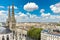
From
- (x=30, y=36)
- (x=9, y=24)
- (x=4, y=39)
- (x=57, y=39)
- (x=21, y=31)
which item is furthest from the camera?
(x=21, y=31)

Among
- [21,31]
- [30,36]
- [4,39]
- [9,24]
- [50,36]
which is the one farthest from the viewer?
[21,31]

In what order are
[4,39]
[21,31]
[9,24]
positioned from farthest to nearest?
[21,31], [9,24], [4,39]

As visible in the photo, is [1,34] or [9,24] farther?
[9,24]

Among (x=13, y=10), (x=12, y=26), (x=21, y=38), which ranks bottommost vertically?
(x=21, y=38)

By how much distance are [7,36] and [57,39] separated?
5.48 m

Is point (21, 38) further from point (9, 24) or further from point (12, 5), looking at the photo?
point (12, 5)

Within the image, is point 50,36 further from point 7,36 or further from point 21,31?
point 21,31

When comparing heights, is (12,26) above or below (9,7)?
below

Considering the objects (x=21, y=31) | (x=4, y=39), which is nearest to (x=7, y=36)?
(x=4, y=39)

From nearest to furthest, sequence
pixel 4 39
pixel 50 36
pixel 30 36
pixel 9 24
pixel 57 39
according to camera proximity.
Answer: pixel 4 39 < pixel 57 39 < pixel 50 36 < pixel 30 36 < pixel 9 24

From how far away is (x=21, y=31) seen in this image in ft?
115

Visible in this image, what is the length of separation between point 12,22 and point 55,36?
37.5 ft

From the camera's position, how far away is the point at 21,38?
30.1 meters

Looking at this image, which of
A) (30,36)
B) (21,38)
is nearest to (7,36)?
(30,36)
